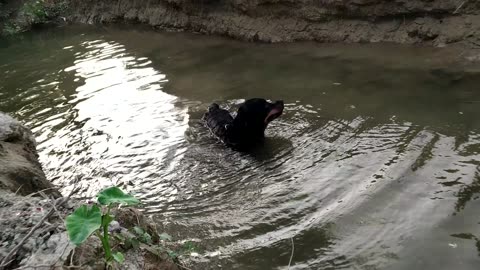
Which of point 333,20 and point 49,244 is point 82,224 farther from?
point 333,20

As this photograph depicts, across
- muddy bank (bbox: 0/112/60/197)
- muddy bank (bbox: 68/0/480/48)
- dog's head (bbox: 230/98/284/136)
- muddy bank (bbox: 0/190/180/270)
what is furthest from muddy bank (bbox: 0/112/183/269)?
muddy bank (bbox: 68/0/480/48)

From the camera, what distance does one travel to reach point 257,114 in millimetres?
5836

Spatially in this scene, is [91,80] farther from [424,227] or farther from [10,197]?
[424,227]

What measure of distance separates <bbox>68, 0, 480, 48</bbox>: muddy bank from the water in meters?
0.39

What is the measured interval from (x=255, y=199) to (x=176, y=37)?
28.4ft

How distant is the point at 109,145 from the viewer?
660 cm

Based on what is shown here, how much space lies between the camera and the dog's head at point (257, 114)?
5789 millimetres

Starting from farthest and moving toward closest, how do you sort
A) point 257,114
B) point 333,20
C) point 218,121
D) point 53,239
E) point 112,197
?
1. point 333,20
2. point 218,121
3. point 257,114
4. point 53,239
5. point 112,197

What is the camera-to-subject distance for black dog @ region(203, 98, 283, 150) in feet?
19.1

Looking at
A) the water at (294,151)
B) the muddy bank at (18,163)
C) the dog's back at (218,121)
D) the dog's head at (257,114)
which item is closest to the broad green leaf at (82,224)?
the muddy bank at (18,163)

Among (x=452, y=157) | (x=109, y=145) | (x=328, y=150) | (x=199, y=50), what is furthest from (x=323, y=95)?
(x=199, y=50)

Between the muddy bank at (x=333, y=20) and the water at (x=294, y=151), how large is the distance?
395 millimetres

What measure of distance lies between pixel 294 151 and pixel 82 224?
361 centimetres

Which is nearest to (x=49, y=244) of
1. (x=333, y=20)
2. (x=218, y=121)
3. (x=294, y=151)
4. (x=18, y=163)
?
(x=18, y=163)
